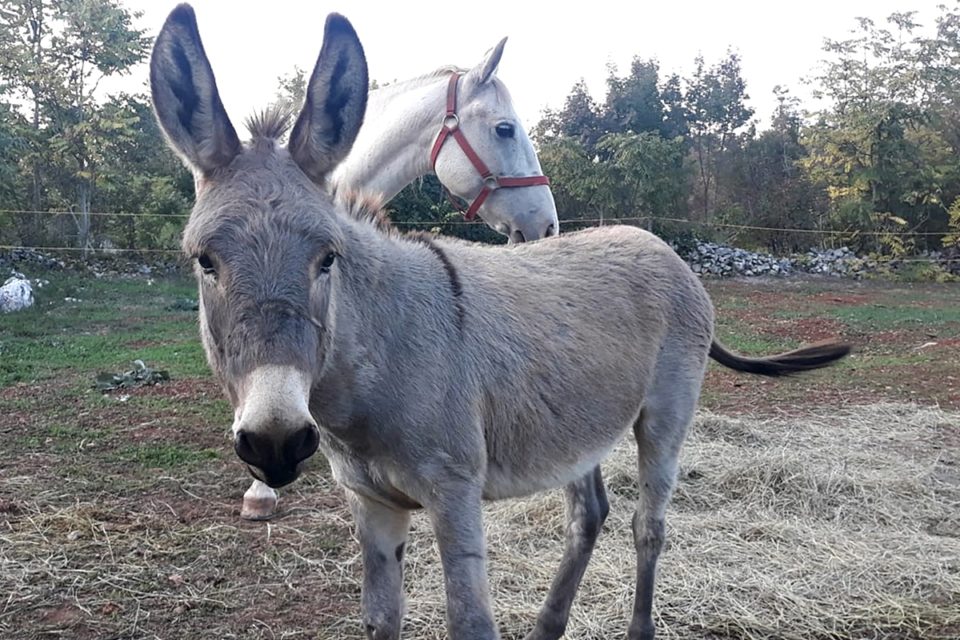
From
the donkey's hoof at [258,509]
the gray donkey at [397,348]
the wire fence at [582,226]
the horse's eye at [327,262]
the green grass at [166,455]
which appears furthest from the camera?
the wire fence at [582,226]

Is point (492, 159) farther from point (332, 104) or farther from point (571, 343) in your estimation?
point (332, 104)

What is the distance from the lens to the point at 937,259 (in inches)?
860

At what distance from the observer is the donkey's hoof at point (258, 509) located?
4.30 m

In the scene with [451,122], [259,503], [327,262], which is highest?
[451,122]

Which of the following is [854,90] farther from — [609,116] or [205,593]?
[205,593]

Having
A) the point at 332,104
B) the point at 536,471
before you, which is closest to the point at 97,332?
the point at 536,471

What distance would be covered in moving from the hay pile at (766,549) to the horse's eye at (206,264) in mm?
1993

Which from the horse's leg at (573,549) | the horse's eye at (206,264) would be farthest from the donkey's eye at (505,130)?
the horse's eye at (206,264)

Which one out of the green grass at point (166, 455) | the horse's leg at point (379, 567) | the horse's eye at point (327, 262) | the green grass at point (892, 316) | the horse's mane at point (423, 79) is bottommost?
the green grass at point (892, 316)

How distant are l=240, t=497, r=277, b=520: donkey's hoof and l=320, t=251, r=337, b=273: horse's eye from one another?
2.86m

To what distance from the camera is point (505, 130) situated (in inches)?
174

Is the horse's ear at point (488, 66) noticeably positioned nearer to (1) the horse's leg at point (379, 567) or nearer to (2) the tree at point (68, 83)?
(1) the horse's leg at point (379, 567)

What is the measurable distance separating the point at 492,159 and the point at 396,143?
58 cm

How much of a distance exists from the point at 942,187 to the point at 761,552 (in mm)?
23646
